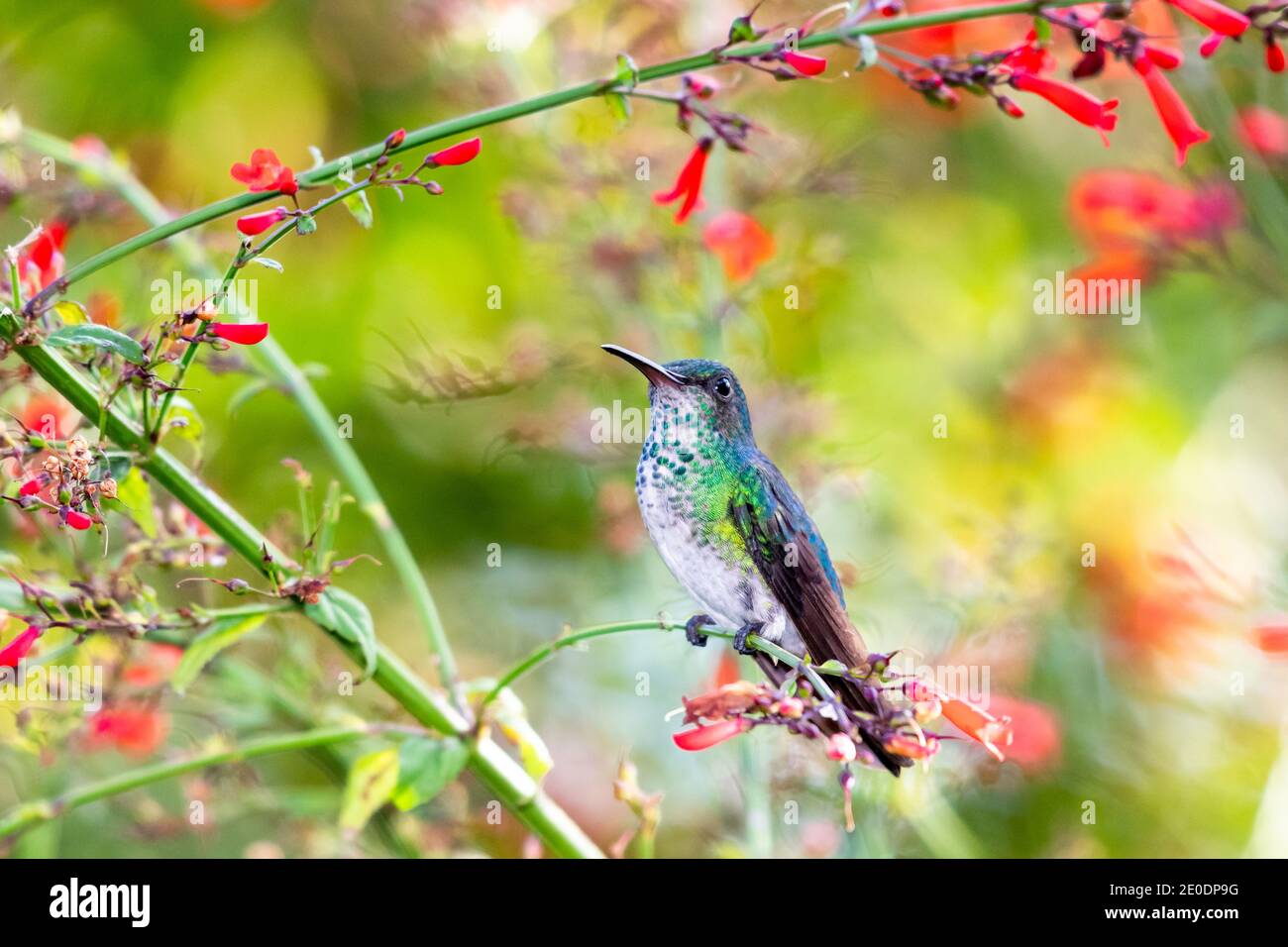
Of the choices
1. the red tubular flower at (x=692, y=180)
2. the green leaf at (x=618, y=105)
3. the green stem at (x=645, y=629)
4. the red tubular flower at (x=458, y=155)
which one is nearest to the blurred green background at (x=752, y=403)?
A: the red tubular flower at (x=692, y=180)

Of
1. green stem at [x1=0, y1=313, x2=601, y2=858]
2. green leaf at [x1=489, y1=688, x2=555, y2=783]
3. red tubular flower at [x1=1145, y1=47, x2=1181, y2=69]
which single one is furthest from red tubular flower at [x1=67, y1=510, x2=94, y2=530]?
red tubular flower at [x1=1145, y1=47, x2=1181, y2=69]

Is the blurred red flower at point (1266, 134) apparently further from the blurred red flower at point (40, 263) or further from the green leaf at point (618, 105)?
the blurred red flower at point (40, 263)

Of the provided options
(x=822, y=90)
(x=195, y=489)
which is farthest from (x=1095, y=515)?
(x=195, y=489)

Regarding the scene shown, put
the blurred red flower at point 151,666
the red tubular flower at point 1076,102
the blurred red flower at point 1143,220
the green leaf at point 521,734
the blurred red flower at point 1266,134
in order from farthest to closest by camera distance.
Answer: the blurred red flower at point 1143,220 → the blurred red flower at point 1266,134 → the blurred red flower at point 151,666 → the green leaf at point 521,734 → the red tubular flower at point 1076,102

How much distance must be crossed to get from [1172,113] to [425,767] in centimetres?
133

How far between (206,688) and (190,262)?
0.82 meters

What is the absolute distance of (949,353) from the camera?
13.6ft

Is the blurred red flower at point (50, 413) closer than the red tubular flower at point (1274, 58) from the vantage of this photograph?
No

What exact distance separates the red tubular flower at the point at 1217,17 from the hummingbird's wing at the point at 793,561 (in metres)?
0.81

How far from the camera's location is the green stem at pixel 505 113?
1395 millimetres

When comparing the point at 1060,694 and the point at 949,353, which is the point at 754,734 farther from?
the point at 949,353

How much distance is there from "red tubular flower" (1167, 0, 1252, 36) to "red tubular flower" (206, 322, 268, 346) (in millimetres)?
1164

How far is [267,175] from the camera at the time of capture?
150cm
